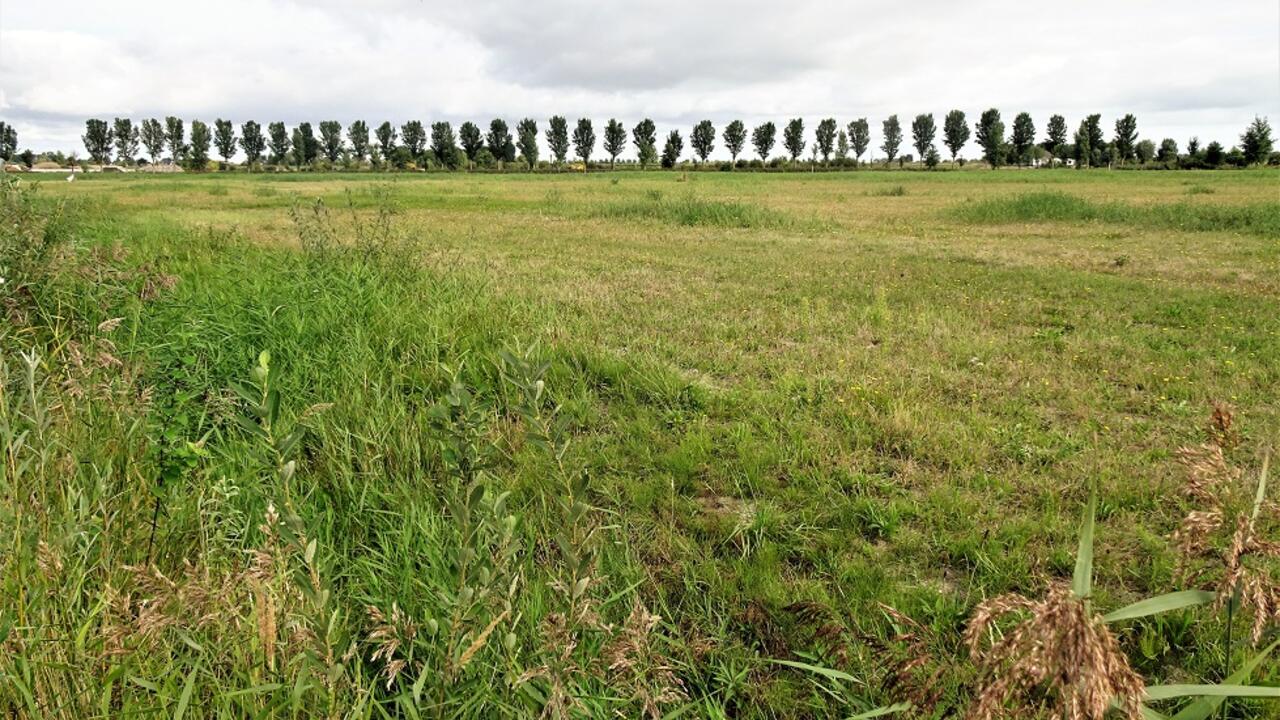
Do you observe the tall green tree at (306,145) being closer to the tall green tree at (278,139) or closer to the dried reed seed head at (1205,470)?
the tall green tree at (278,139)

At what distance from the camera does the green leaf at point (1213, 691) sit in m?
1.13

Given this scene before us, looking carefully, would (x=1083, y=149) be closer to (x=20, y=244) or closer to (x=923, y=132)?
(x=923, y=132)

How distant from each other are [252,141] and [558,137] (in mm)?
46022

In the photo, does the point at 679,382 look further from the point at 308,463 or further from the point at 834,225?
the point at 834,225

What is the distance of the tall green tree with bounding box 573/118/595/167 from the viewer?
109 metres

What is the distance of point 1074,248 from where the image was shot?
41.4ft

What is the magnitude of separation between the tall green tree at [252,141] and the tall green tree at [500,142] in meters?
35.6

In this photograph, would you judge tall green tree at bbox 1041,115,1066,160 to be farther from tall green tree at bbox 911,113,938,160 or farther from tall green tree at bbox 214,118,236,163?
tall green tree at bbox 214,118,236,163

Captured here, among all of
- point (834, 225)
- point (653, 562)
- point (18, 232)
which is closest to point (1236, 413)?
point (653, 562)

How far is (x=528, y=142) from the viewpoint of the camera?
95.7m

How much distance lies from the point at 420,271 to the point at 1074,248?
11.4 m

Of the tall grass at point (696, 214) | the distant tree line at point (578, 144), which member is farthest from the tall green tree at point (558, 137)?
the tall grass at point (696, 214)

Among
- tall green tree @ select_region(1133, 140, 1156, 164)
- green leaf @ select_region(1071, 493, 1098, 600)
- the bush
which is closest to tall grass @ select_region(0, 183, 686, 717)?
the bush

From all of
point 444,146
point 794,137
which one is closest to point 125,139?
point 444,146
